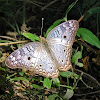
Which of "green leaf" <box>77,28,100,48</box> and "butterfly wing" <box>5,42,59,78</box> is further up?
"green leaf" <box>77,28,100,48</box>

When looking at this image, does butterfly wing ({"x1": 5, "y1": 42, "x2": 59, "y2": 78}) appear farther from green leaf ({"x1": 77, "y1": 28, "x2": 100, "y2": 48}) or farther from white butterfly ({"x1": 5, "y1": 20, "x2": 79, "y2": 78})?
green leaf ({"x1": 77, "y1": 28, "x2": 100, "y2": 48})

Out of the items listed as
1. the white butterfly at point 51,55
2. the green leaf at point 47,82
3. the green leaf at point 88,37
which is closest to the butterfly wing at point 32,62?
the white butterfly at point 51,55

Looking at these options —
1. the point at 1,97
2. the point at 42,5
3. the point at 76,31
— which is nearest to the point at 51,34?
the point at 76,31

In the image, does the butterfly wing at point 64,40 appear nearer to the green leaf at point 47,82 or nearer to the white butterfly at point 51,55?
the white butterfly at point 51,55

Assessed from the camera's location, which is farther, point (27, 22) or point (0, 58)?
point (27, 22)

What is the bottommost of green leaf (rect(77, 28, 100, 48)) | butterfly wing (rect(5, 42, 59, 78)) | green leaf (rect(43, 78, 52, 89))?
green leaf (rect(43, 78, 52, 89))

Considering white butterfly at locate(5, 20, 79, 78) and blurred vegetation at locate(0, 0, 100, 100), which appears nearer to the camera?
white butterfly at locate(5, 20, 79, 78)

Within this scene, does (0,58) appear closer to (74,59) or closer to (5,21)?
(5,21)

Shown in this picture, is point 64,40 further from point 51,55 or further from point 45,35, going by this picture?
Result: point 45,35

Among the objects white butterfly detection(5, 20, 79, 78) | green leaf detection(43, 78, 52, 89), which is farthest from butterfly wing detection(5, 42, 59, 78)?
green leaf detection(43, 78, 52, 89)
